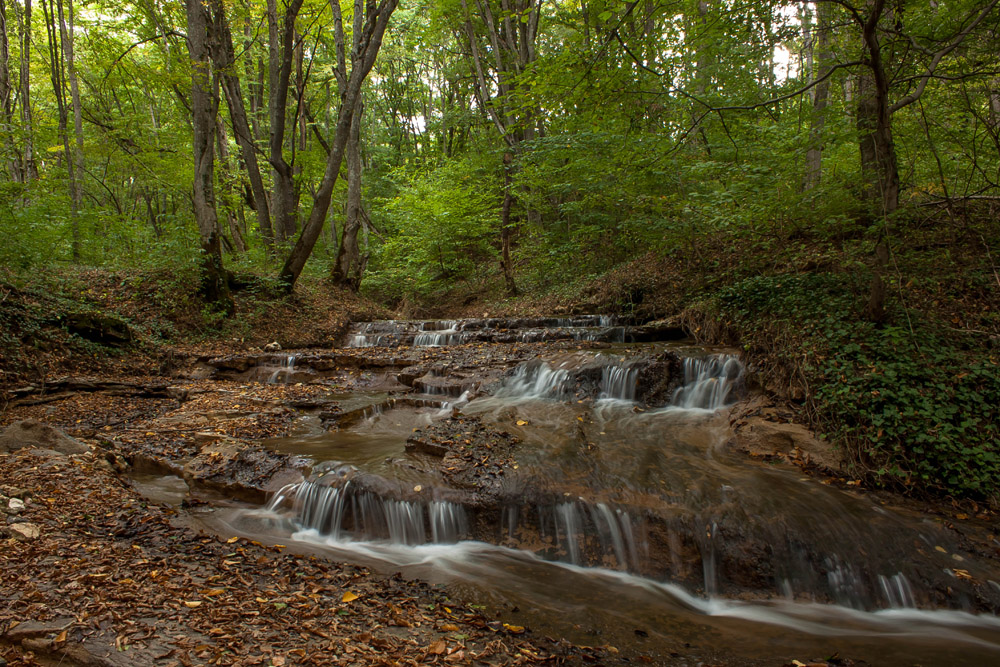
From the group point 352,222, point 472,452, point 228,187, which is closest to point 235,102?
point 228,187

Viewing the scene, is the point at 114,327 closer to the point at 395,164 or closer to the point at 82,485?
the point at 82,485

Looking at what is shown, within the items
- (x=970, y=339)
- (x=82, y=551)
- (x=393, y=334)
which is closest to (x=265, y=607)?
(x=82, y=551)

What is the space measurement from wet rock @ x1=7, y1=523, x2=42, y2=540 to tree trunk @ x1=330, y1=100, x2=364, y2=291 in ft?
41.6

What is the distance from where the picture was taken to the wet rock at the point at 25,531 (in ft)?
9.03

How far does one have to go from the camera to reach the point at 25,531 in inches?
110

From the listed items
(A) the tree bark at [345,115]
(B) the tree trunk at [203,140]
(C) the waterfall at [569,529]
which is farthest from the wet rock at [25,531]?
(A) the tree bark at [345,115]

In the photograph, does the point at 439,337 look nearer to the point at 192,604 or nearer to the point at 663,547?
the point at 663,547

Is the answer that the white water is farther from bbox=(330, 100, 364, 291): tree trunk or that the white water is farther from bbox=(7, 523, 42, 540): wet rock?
bbox=(330, 100, 364, 291): tree trunk

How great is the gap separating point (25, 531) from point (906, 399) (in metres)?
7.28

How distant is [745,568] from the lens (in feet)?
12.6

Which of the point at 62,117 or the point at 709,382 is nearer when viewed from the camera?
the point at 709,382

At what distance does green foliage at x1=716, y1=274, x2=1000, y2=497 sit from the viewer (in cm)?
440

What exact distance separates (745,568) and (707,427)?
259cm

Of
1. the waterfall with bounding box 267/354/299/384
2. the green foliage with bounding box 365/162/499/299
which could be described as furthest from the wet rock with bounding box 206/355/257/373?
the green foliage with bounding box 365/162/499/299
